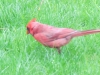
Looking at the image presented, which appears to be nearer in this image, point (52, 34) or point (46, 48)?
point (52, 34)

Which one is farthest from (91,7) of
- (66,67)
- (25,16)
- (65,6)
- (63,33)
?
(66,67)

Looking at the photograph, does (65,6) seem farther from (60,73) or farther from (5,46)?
(60,73)

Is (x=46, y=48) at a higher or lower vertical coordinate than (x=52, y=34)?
lower

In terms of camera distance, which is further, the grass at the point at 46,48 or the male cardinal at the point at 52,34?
the male cardinal at the point at 52,34

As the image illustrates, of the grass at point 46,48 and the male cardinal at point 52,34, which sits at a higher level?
the male cardinal at point 52,34
